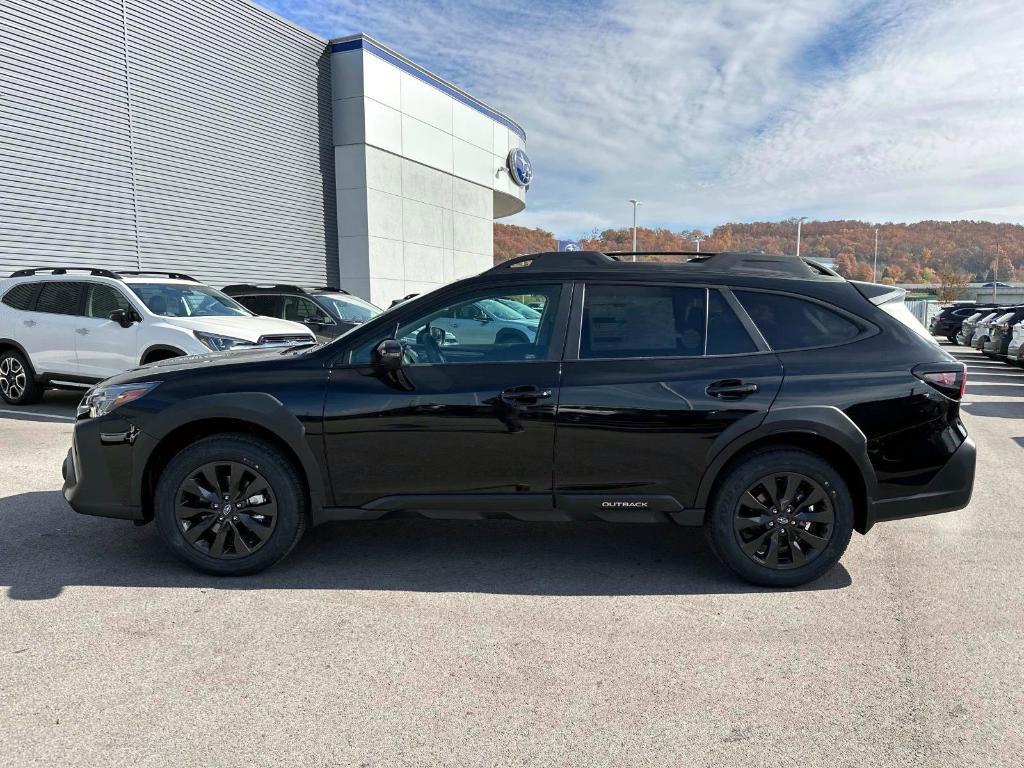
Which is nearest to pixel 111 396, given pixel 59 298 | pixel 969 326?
pixel 59 298

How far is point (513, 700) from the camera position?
2756 mm

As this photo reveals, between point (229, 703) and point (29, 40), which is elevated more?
point (29, 40)

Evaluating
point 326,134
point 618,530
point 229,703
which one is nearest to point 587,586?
point 618,530

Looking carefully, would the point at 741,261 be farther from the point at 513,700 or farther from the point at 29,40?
the point at 29,40

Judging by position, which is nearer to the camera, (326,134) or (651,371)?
(651,371)

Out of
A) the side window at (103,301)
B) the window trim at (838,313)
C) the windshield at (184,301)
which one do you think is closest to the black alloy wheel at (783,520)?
the window trim at (838,313)

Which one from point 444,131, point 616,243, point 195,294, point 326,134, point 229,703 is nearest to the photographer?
point 229,703

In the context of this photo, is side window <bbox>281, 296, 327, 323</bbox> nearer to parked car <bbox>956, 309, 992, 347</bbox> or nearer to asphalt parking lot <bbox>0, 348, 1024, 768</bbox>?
asphalt parking lot <bbox>0, 348, 1024, 768</bbox>

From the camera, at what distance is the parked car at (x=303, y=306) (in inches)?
485

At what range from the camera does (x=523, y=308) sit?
367 cm

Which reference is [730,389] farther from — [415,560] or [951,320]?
[951,320]

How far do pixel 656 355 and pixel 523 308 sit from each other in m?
0.76

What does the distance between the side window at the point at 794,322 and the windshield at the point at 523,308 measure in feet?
3.60

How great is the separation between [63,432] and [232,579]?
5.24m
